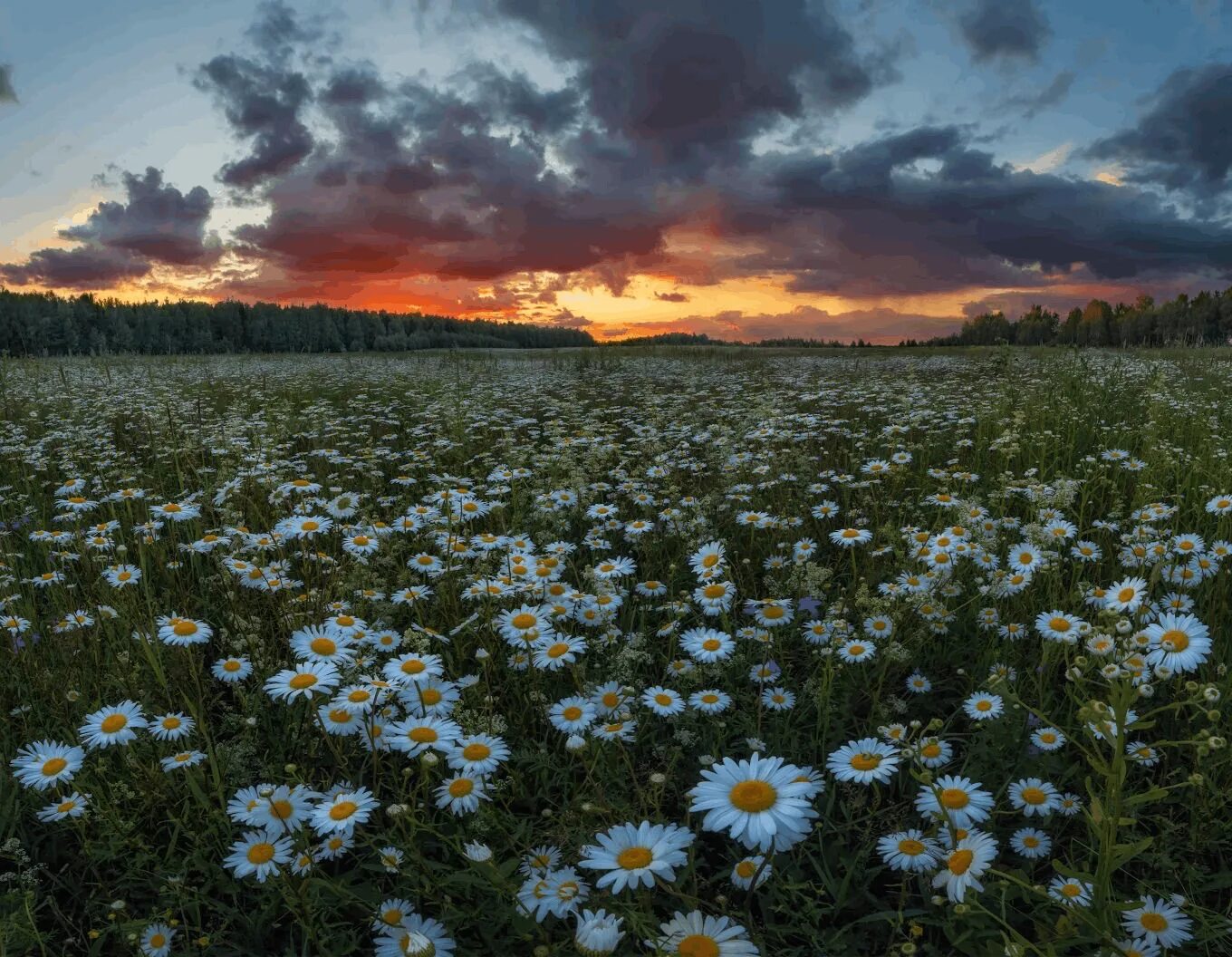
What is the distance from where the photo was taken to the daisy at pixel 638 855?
1323 mm

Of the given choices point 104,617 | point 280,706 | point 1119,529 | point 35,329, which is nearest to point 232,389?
point 104,617

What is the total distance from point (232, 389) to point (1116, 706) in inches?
520

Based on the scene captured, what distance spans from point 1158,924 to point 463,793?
5.86ft

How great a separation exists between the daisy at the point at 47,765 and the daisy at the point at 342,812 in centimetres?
85

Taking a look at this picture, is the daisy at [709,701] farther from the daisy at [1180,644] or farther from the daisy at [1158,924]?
the daisy at [1180,644]

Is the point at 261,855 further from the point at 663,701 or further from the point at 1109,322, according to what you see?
the point at 1109,322

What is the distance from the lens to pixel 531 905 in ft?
5.13

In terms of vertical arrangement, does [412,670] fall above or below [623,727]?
above

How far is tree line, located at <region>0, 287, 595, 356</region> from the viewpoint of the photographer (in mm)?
52469

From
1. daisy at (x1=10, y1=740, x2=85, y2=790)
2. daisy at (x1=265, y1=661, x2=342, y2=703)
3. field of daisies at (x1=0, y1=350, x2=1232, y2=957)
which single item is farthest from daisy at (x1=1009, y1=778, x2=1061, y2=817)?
daisy at (x1=10, y1=740, x2=85, y2=790)

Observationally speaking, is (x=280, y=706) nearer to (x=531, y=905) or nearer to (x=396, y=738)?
(x=396, y=738)

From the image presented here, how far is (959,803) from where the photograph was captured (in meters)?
1.79

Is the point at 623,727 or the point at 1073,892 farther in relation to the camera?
the point at 623,727

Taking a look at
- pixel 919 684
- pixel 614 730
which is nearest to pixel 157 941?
pixel 614 730
